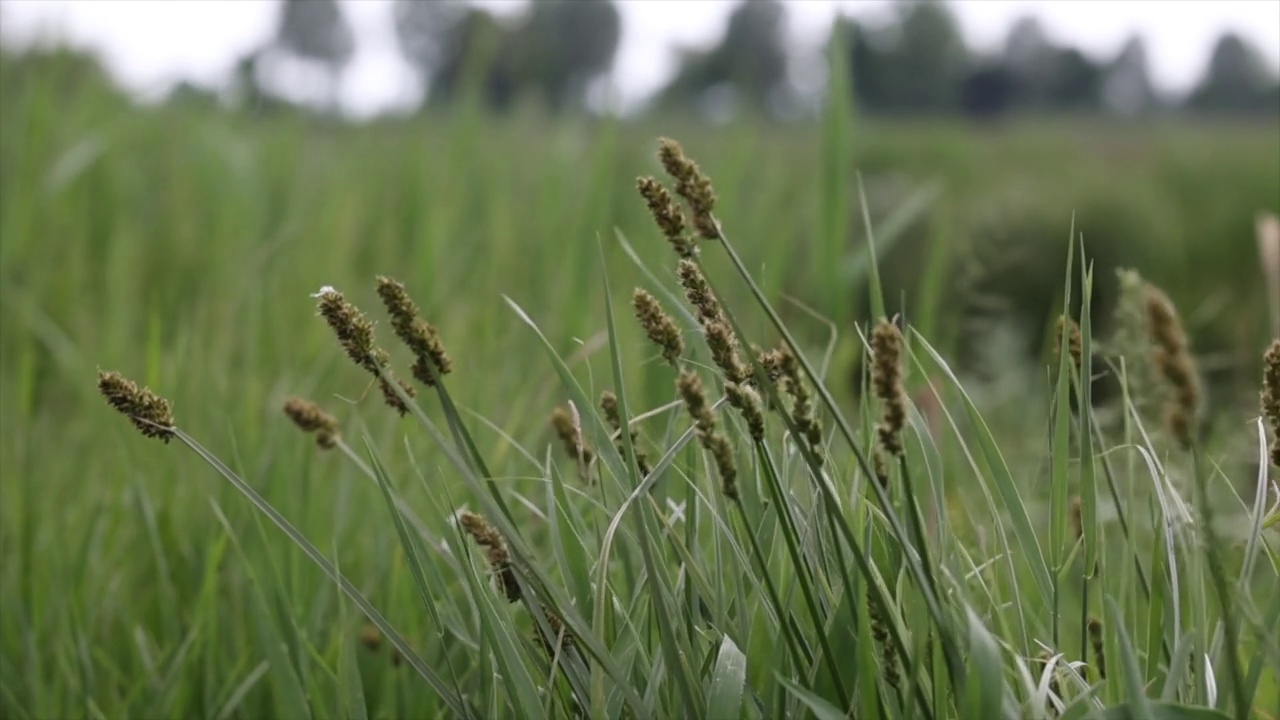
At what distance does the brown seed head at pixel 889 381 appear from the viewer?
0.56m

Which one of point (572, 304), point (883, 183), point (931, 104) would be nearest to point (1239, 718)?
point (572, 304)

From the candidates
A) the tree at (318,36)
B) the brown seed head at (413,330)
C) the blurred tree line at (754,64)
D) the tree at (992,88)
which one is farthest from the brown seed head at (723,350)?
the tree at (992,88)

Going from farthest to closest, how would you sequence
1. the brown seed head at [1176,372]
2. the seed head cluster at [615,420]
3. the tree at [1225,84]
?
the tree at [1225,84]
the seed head cluster at [615,420]
the brown seed head at [1176,372]

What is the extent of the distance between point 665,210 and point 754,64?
305 cm

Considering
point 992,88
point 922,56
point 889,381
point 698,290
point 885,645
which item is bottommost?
point 885,645

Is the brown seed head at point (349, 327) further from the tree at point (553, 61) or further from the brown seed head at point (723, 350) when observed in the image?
the tree at point (553, 61)

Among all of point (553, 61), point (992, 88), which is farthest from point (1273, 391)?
point (992, 88)

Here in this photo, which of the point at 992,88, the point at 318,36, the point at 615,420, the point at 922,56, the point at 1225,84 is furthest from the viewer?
the point at 992,88

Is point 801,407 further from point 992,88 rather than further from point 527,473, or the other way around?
point 992,88

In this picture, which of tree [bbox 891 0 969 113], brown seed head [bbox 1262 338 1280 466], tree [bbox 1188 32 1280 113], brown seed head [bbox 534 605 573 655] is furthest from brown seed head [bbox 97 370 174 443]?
tree [bbox 891 0 969 113]

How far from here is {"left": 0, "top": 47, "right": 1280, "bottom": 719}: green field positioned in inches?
29.6

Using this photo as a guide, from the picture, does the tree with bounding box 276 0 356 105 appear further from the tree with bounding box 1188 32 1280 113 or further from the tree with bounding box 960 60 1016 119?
the tree with bounding box 960 60 1016 119

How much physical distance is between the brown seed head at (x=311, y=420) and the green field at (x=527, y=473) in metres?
0.06

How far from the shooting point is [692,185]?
64cm
